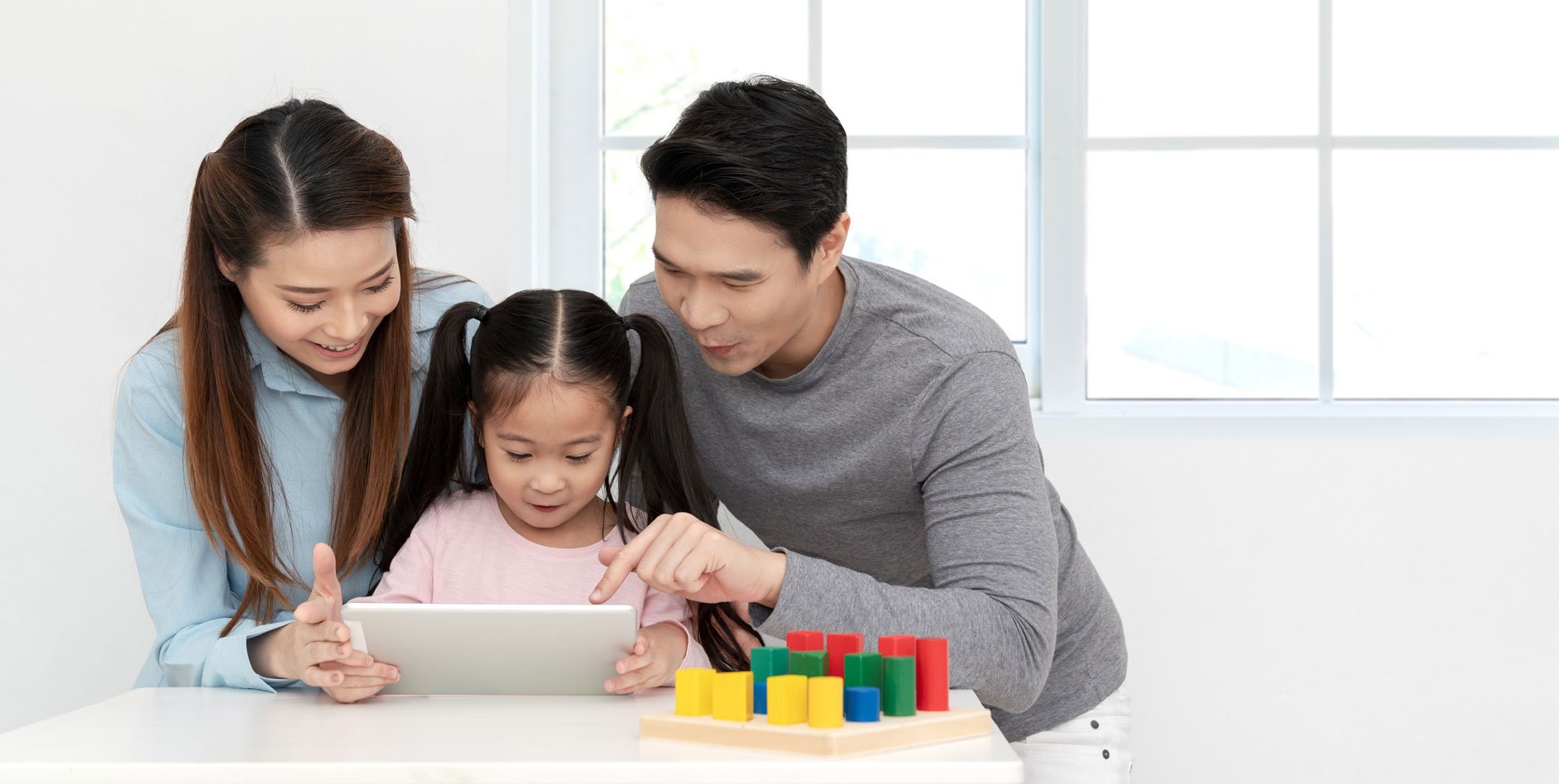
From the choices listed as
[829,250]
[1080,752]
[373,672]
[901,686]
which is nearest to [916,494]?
[829,250]

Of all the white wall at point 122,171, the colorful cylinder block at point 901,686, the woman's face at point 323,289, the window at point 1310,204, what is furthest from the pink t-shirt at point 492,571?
the window at point 1310,204

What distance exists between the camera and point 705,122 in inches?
51.0

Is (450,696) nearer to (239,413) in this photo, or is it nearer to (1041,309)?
(239,413)

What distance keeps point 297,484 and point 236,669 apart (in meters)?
0.32

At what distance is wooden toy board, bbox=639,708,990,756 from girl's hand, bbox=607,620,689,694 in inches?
5.9

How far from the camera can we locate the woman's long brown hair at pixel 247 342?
133 cm

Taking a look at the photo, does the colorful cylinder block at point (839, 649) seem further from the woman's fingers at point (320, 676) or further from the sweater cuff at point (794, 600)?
the woman's fingers at point (320, 676)

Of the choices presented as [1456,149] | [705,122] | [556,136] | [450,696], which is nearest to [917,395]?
[705,122]

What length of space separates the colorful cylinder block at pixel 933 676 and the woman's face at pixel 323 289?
0.73 m

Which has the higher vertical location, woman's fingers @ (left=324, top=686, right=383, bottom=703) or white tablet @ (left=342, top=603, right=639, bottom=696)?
white tablet @ (left=342, top=603, right=639, bottom=696)

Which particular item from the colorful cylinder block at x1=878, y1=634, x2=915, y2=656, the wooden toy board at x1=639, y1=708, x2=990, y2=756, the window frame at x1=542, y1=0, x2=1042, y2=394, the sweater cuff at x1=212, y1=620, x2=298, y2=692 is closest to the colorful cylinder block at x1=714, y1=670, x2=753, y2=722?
the wooden toy board at x1=639, y1=708, x2=990, y2=756

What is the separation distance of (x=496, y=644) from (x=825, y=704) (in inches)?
12.6

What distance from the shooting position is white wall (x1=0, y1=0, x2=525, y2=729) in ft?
6.45

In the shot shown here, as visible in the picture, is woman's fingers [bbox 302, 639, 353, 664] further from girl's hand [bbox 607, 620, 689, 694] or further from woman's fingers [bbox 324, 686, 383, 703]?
girl's hand [bbox 607, 620, 689, 694]
